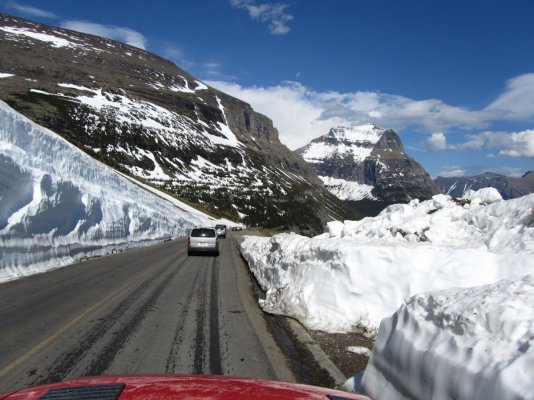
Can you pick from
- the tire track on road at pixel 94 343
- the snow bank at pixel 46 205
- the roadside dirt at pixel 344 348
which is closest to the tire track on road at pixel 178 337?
the tire track on road at pixel 94 343

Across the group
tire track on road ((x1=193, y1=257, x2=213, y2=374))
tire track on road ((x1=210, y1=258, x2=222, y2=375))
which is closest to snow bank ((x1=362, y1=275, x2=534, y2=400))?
tire track on road ((x1=210, y1=258, x2=222, y2=375))

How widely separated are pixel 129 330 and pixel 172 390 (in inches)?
207

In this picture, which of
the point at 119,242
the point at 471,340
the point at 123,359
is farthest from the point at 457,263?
the point at 119,242

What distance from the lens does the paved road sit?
19.1 feet

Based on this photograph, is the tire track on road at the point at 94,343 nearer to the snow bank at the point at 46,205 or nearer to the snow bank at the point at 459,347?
the snow bank at the point at 459,347

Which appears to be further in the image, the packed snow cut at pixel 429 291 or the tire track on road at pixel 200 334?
the tire track on road at pixel 200 334

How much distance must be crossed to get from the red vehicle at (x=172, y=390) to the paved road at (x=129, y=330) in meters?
2.58

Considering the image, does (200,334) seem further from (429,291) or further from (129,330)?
(429,291)

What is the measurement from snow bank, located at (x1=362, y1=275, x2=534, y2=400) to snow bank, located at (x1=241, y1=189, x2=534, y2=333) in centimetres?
323

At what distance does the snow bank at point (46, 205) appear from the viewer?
49.6 feet

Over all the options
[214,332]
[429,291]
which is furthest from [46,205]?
[429,291]

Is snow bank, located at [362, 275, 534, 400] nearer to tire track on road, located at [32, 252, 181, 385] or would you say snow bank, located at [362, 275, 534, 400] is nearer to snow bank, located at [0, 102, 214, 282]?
tire track on road, located at [32, 252, 181, 385]

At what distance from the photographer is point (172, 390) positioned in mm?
2822

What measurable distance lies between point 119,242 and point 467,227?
22.9 m
